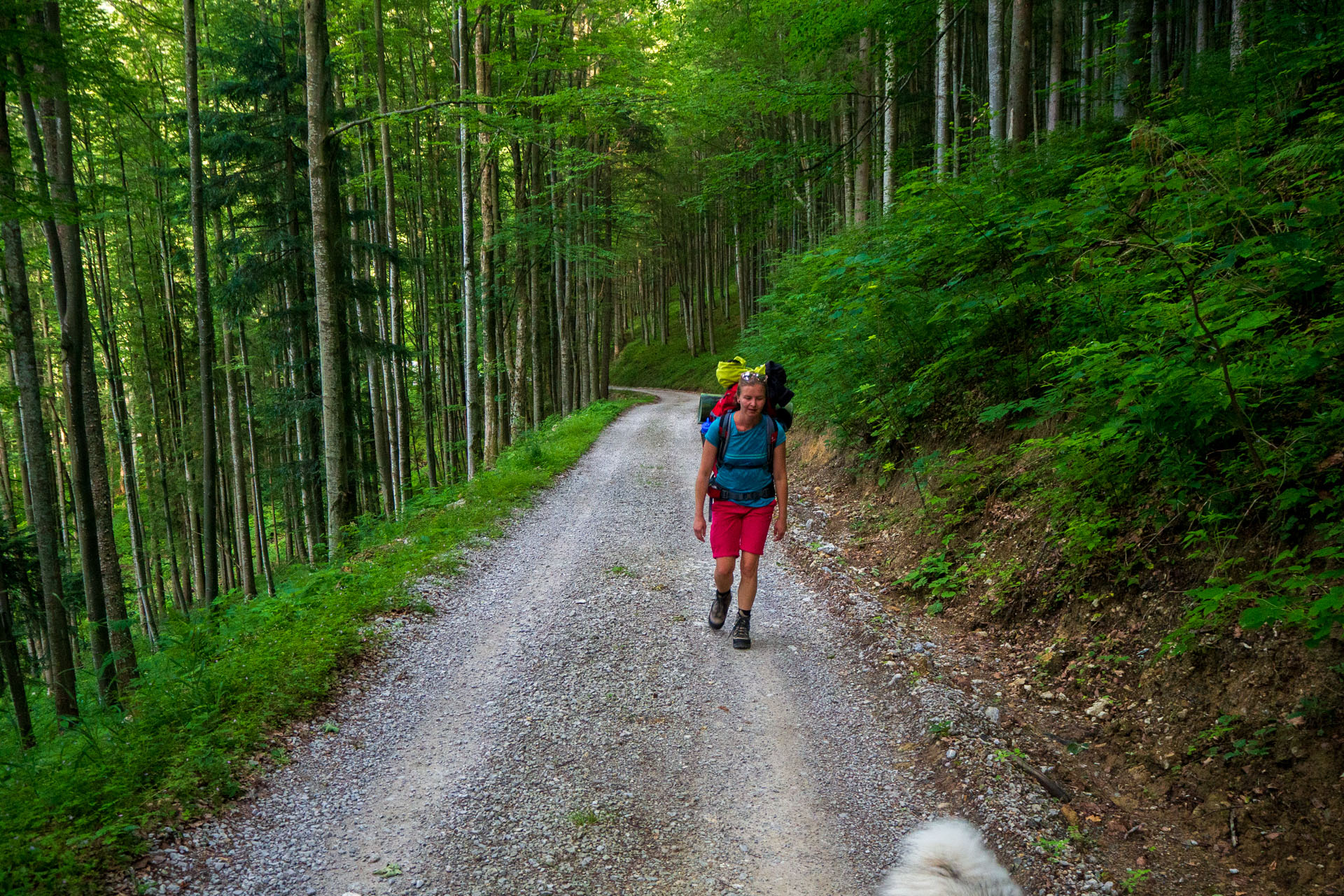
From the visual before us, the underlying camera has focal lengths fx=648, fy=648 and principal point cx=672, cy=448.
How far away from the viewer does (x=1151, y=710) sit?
3.46m

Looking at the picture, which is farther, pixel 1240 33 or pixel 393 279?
pixel 393 279

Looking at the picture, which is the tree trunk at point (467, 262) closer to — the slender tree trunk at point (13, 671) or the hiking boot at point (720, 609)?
the slender tree trunk at point (13, 671)

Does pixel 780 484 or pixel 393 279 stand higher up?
pixel 393 279

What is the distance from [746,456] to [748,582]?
990 mm

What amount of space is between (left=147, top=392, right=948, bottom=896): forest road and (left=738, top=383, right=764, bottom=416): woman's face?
6.02 ft

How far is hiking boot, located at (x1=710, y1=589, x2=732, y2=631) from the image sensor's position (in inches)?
207

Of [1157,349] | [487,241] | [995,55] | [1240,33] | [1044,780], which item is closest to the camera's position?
[1044,780]

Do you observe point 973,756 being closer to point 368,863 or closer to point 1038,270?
point 368,863

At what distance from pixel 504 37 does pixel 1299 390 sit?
18666mm

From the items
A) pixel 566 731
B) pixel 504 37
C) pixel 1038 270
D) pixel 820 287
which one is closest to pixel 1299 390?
pixel 1038 270

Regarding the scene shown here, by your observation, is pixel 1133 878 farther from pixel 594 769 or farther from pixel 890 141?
pixel 890 141

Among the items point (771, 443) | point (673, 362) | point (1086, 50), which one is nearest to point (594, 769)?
point (771, 443)

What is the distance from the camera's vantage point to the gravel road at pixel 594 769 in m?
2.78

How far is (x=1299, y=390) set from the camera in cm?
352
